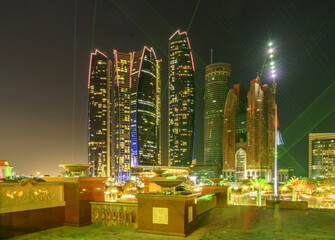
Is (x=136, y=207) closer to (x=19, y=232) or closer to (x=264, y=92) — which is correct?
(x=19, y=232)

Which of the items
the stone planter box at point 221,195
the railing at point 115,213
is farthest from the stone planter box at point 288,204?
the railing at point 115,213

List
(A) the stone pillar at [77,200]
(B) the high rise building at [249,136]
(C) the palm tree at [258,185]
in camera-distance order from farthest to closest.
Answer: (B) the high rise building at [249,136] → (C) the palm tree at [258,185] → (A) the stone pillar at [77,200]

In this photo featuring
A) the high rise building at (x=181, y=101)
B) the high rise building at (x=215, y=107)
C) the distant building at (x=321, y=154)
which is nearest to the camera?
the distant building at (x=321, y=154)

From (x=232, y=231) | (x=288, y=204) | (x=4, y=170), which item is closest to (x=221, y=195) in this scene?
(x=288, y=204)

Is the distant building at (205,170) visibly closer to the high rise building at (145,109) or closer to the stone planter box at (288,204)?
the high rise building at (145,109)

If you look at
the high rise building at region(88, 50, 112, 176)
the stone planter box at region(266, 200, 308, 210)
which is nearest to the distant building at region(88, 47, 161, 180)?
the high rise building at region(88, 50, 112, 176)

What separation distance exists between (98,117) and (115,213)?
14062 cm

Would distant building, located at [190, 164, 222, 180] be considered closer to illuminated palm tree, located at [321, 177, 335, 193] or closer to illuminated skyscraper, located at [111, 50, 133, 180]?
illuminated skyscraper, located at [111, 50, 133, 180]

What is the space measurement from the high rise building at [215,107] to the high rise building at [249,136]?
779 centimetres

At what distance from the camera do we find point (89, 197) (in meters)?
9.20

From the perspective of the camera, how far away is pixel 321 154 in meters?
140

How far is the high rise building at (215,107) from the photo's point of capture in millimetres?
165613

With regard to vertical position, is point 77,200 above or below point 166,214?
above

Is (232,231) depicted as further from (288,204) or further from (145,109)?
(145,109)
